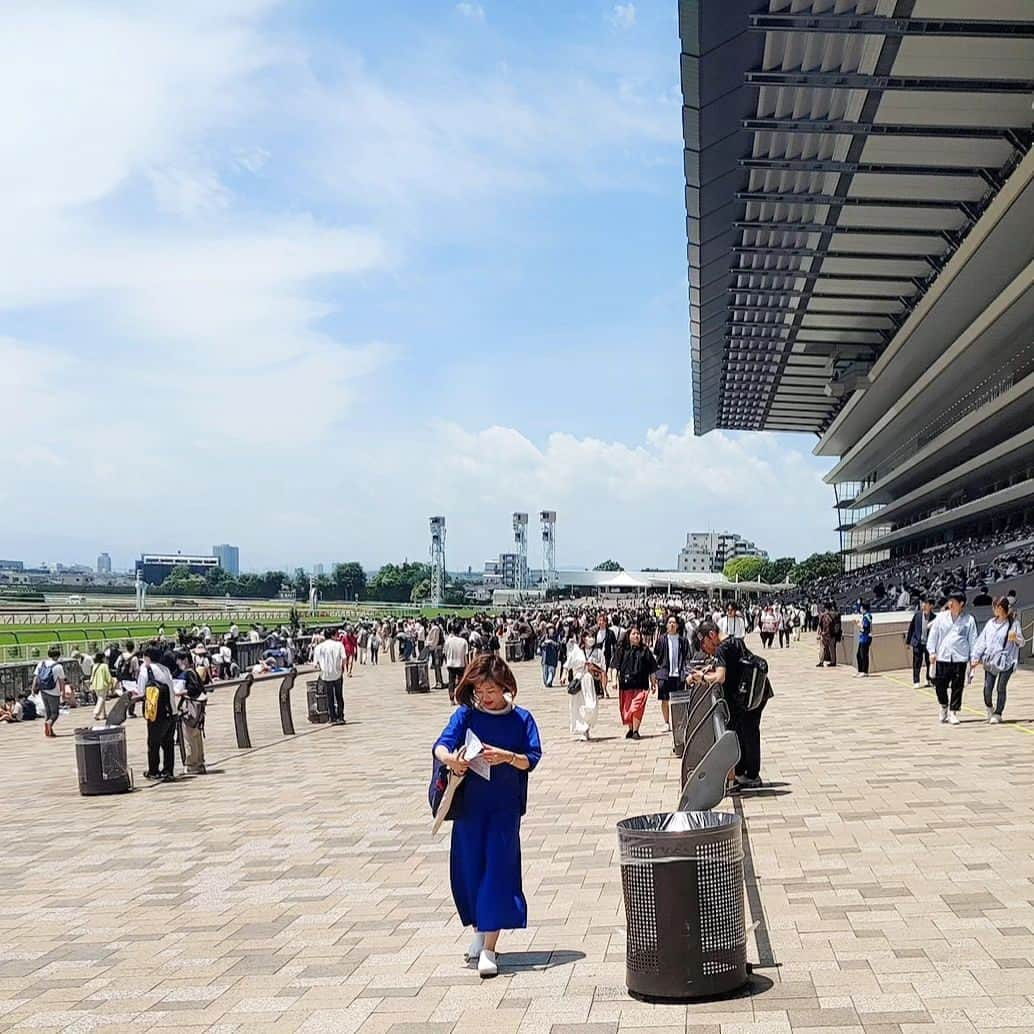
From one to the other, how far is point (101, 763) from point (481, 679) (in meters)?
8.62

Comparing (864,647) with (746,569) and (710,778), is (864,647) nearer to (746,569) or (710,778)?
(710,778)

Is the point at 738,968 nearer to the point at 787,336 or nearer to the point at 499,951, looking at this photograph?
the point at 499,951

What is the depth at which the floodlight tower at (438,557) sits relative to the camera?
501 ft

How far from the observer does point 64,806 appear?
12734 mm

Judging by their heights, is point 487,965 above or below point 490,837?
below

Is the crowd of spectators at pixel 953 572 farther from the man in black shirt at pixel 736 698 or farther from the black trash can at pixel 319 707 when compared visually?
the man in black shirt at pixel 736 698

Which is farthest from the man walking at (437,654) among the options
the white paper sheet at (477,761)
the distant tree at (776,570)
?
the distant tree at (776,570)

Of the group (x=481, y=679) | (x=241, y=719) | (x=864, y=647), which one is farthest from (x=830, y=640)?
(x=481, y=679)

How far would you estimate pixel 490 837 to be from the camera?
5840 millimetres

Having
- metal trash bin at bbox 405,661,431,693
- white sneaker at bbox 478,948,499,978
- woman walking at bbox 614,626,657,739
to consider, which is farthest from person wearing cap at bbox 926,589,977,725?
metal trash bin at bbox 405,661,431,693

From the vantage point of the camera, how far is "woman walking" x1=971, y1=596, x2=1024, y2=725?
560 inches

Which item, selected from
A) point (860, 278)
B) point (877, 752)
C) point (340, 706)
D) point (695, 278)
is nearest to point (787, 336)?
point (860, 278)

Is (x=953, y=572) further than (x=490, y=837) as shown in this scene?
Yes

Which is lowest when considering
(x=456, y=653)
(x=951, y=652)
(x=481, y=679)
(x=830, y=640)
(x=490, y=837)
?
(x=830, y=640)
